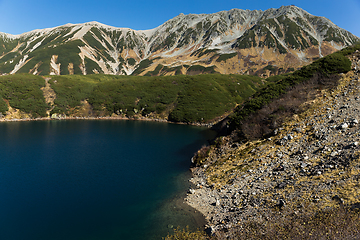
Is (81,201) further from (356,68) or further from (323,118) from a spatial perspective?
(356,68)

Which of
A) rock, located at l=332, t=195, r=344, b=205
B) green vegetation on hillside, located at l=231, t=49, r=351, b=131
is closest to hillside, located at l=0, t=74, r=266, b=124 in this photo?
green vegetation on hillside, located at l=231, t=49, r=351, b=131

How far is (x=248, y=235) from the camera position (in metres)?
15.5

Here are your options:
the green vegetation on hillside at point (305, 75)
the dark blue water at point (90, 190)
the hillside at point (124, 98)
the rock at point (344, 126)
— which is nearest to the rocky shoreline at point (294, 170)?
the rock at point (344, 126)

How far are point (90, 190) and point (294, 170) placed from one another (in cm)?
2581

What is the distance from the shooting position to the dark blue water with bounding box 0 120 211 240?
63.9 ft

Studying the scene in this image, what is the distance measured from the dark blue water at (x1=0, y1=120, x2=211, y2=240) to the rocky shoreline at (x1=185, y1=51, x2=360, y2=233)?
387cm

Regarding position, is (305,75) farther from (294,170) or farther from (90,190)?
(90,190)

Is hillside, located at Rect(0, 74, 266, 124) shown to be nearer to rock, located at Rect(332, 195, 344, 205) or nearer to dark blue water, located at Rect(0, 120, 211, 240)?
dark blue water, located at Rect(0, 120, 211, 240)

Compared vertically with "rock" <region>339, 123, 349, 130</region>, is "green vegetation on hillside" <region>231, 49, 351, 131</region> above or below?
above

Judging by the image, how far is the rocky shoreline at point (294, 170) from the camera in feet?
57.1

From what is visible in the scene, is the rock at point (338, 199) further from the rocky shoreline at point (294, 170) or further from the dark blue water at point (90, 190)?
the dark blue water at point (90, 190)

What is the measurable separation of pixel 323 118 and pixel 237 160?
43.6ft

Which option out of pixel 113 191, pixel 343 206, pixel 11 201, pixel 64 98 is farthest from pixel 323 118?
pixel 64 98

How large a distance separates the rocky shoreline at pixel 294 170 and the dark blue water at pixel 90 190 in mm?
3867
